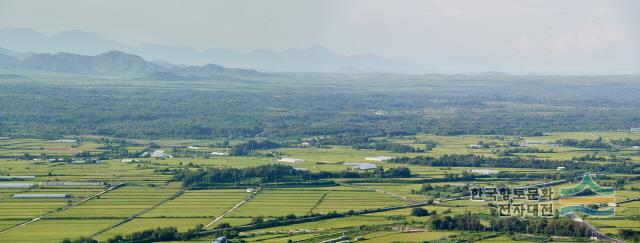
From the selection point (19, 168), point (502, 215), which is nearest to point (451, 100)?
point (19, 168)

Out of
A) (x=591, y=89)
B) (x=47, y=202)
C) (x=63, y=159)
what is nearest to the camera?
(x=47, y=202)

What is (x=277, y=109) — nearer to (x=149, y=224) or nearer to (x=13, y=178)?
(x=13, y=178)

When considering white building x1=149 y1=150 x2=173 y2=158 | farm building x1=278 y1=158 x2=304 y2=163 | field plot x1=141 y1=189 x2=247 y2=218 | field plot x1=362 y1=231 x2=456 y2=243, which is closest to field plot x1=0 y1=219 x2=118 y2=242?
field plot x1=141 y1=189 x2=247 y2=218

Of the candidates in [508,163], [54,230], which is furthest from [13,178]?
[508,163]

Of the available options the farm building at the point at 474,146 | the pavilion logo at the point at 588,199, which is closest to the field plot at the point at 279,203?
the pavilion logo at the point at 588,199

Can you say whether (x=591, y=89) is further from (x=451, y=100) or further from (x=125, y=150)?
(x=125, y=150)
